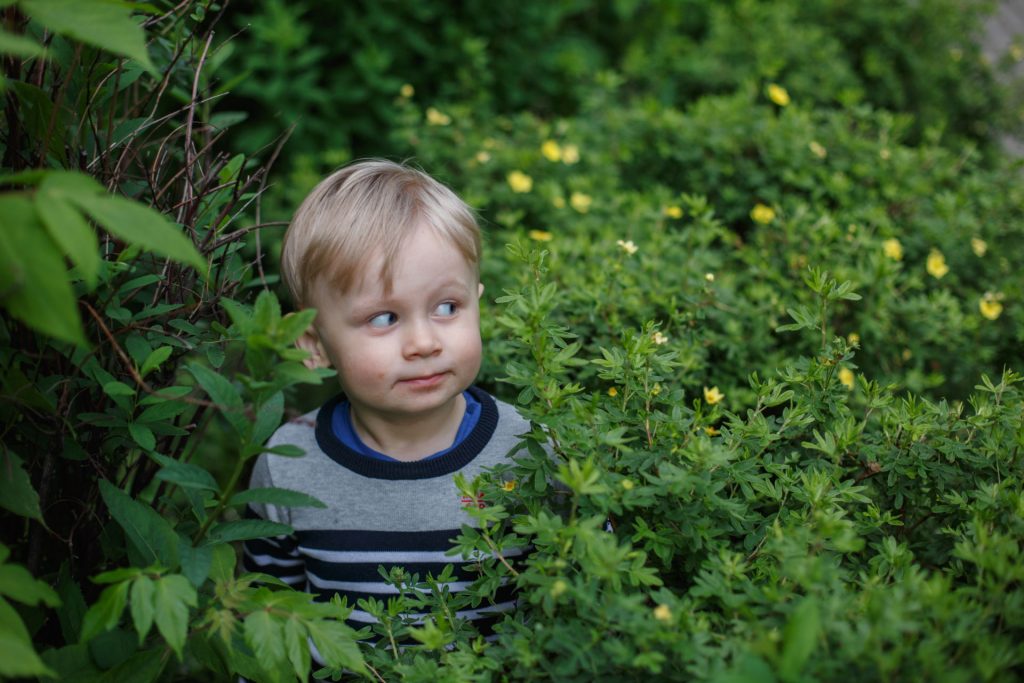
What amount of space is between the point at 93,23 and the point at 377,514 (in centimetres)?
106

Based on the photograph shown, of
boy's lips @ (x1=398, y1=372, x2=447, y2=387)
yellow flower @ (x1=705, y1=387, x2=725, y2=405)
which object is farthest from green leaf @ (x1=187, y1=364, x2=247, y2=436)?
yellow flower @ (x1=705, y1=387, x2=725, y2=405)

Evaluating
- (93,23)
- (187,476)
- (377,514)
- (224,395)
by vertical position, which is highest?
(93,23)

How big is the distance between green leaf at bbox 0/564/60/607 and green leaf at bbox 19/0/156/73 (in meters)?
0.74

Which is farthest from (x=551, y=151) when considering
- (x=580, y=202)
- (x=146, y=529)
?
(x=146, y=529)

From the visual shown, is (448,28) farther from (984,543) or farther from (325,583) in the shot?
(984,543)

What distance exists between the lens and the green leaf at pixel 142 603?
122cm

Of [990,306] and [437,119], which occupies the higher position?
[437,119]

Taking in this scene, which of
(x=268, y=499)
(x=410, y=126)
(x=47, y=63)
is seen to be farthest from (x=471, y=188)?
(x=268, y=499)

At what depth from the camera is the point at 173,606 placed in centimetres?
125

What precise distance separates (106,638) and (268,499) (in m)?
0.41

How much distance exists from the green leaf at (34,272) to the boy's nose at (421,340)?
728 millimetres

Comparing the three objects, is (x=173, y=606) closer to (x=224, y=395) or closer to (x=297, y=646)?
(x=297, y=646)

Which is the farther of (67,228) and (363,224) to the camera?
(363,224)

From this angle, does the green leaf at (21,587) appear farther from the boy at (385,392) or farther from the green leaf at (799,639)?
the green leaf at (799,639)
